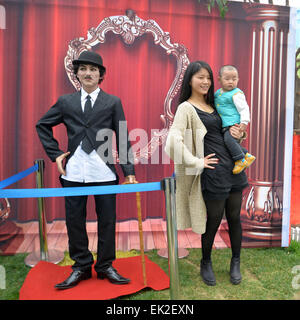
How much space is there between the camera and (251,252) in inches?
128

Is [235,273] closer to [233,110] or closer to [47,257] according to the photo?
[233,110]

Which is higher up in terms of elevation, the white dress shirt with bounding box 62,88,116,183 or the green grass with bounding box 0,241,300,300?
the white dress shirt with bounding box 62,88,116,183

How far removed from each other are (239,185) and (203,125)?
1.75 ft

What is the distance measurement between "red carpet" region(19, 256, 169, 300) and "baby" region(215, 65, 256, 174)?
41.0 inches

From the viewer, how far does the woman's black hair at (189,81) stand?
7.86 ft

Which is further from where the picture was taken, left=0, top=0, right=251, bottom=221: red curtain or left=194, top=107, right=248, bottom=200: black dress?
left=0, top=0, right=251, bottom=221: red curtain

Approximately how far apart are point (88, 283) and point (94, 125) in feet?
3.80

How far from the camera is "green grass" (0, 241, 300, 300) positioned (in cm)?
244

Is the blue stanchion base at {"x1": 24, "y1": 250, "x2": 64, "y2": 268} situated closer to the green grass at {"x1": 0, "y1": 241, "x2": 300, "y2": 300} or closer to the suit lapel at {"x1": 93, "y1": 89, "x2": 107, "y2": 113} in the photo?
the green grass at {"x1": 0, "y1": 241, "x2": 300, "y2": 300}

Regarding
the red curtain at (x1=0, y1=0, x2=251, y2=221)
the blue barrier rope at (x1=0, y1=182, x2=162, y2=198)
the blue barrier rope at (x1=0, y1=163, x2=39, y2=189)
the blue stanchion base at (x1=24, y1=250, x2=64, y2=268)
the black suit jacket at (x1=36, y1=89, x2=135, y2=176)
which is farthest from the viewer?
the red curtain at (x1=0, y1=0, x2=251, y2=221)

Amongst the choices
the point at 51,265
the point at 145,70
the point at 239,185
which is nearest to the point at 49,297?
the point at 51,265

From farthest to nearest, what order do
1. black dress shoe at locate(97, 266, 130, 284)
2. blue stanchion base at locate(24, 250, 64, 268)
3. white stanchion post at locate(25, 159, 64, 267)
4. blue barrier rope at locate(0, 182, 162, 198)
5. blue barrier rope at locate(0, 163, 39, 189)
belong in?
blue stanchion base at locate(24, 250, 64, 268) < white stanchion post at locate(25, 159, 64, 267) < black dress shoe at locate(97, 266, 130, 284) < blue barrier rope at locate(0, 163, 39, 189) < blue barrier rope at locate(0, 182, 162, 198)

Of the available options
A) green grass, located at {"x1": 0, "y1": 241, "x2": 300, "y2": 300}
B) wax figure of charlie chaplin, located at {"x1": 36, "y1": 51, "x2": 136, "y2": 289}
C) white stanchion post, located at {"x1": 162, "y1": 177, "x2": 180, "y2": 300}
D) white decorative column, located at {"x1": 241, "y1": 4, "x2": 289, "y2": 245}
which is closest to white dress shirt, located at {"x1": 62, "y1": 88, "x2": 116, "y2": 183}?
wax figure of charlie chaplin, located at {"x1": 36, "y1": 51, "x2": 136, "y2": 289}

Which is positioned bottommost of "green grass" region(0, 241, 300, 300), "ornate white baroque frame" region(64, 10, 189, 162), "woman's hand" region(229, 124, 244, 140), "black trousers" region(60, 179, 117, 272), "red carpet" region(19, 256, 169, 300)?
"green grass" region(0, 241, 300, 300)
